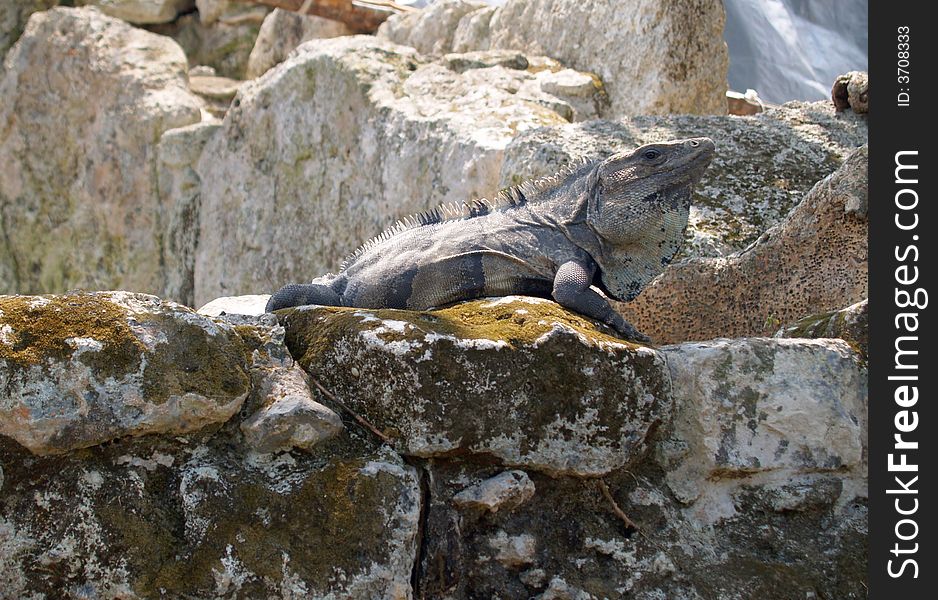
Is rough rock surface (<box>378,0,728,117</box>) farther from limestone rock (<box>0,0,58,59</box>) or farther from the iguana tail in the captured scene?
limestone rock (<box>0,0,58,59</box>)

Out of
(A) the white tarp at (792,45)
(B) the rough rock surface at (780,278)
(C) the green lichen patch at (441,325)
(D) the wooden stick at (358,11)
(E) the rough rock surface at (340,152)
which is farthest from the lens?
(A) the white tarp at (792,45)

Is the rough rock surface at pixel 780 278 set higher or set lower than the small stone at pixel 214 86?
lower

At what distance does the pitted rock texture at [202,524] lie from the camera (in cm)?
301

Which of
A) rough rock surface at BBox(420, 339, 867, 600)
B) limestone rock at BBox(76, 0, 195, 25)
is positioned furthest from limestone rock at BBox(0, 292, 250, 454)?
limestone rock at BBox(76, 0, 195, 25)

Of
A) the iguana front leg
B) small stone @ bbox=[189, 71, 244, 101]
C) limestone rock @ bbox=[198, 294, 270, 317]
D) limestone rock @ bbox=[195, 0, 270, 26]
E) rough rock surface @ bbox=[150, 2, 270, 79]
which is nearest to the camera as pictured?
the iguana front leg

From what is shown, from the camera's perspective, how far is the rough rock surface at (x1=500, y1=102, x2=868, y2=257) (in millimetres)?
6520

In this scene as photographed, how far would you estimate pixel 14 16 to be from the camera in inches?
633

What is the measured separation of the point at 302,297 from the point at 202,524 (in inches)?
68.8

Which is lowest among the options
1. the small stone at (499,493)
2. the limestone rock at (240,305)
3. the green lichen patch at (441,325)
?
the small stone at (499,493)

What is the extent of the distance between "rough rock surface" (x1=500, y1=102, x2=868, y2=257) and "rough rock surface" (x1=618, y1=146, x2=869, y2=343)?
935mm

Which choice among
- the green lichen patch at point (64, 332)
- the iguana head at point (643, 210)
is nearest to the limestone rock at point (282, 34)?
the iguana head at point (643, 210)

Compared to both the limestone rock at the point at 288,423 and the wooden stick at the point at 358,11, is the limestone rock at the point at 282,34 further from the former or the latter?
the limestone rock at the point at 288,423

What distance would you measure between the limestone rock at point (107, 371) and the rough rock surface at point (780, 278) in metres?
2.41

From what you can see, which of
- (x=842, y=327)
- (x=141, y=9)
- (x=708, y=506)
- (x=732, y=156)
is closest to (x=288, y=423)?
(x=708, y=506)
